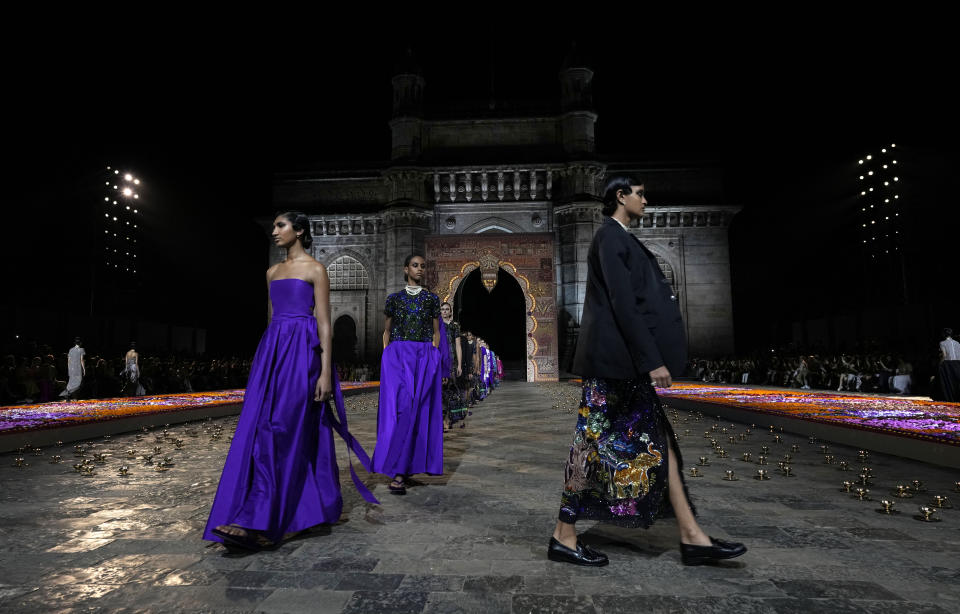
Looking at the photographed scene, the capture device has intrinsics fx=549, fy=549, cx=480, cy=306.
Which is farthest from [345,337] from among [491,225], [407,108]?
[407,108]

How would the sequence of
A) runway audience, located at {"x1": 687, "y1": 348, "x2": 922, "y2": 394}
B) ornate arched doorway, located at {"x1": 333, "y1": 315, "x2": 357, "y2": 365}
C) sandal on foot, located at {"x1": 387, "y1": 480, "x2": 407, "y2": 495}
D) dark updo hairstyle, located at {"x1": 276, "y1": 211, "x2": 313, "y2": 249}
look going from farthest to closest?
ornate arched doorway, located at {"x1": 333, "y1": 315, "x2": 357, "y2": 365} < runway audience, located at {"x1": 687, "y1": 348, "x2": 922, "y2": 394} < sandal on foot, located at {"x1": 387, "y1": 480, "x2": 407, "y2": 495} < dark updo hairstyle, located at {"x1": 276, "y1": 211, "x2": 313, "y2": 249}

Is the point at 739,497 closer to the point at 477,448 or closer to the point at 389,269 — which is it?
the point at 477,448

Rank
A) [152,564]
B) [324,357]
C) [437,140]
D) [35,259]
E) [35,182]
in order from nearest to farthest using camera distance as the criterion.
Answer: [152,564] < [324,357] < [35,182] < [35,259] < [437,140]

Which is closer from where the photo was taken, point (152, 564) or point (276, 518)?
point (152, 564)

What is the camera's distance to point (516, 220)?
2709 centimetres

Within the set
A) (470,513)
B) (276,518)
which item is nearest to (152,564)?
(276,518)

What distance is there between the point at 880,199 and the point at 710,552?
30804 millimetres

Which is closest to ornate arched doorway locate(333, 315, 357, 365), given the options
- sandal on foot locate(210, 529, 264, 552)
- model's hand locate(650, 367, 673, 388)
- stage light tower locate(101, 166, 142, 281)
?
stage light tower locate(101, 166, 142, 281)

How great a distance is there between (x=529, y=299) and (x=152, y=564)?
21971mm

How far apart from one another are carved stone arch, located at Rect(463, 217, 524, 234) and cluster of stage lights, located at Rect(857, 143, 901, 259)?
16.9m

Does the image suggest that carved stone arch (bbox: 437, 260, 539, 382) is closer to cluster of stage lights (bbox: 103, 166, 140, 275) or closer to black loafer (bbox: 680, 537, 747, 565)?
cluster of stage lights (bbox: 103, 166, 140, 275)

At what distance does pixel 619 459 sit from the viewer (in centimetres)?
246

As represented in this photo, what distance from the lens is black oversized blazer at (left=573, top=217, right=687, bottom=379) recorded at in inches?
95.7

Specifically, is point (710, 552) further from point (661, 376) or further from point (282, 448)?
point (282, 448)
